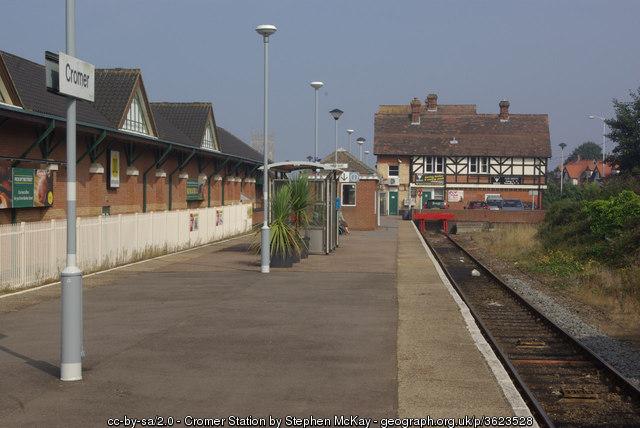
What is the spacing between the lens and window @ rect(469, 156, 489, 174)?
76000 mm

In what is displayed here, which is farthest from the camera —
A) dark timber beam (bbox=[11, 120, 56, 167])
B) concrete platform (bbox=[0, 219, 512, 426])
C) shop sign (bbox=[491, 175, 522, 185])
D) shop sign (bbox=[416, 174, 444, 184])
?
shop sign (bbox=[416, 174, 444, 184])

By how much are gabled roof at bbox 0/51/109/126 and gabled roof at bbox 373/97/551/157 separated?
52.3 m

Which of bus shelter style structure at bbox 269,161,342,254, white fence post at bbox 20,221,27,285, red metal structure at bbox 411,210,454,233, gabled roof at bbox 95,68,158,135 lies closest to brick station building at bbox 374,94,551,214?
red metal structure at bbox 411,210,454,233

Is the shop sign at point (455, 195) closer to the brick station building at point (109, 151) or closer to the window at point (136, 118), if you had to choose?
the brick station building at point (109, 151)

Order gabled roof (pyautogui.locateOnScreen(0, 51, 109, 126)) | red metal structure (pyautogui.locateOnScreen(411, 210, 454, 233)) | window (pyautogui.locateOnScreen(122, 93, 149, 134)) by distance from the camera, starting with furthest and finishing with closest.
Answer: red metal structure (pyautogui.locateOnScreen(411, 210, 454, 233))
window (pyautogui.locateOnScreen(122, 93, 149, 134))
gabled roof (pyautogui.locateOnScreen(0, 51, 109, 126))

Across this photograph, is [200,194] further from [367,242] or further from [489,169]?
[489,169]

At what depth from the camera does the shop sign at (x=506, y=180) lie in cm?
7550

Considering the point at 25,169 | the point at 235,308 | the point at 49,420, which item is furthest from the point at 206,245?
the point at 49,420

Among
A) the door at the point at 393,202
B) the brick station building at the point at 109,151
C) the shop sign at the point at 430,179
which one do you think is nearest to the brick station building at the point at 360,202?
the brick station building at the point at 109,151

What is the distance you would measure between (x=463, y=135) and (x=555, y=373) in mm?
69417

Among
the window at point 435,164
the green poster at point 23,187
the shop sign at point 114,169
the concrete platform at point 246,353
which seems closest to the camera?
the concrete platform at point 246,353

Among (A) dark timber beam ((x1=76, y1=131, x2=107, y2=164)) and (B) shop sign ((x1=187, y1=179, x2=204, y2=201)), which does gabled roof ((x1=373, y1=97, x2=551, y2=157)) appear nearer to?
(B) shop sign ((x1=187, y1=179, x2=204, y2=201))

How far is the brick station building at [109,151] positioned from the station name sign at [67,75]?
10.1m

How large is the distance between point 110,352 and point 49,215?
44.8 feet
